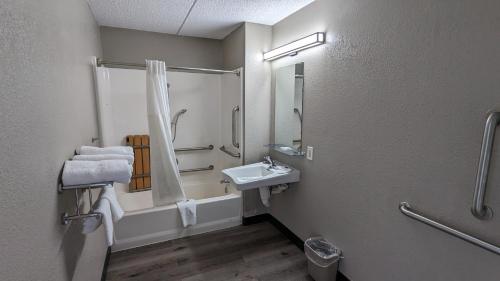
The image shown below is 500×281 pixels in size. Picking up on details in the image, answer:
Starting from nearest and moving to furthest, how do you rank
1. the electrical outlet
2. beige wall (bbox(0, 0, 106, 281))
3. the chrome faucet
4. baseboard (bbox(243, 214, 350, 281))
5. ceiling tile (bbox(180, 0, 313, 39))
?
beige wall (bbox(0, 0, 106, 281))
ceiling tile (bbox(180, 0, 313, 39))
the electrical outlet
baseboard (bbox(243, 214, 350, 281))
the chrome faucet

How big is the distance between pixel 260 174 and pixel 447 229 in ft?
5.54

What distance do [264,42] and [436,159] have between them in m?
2.01

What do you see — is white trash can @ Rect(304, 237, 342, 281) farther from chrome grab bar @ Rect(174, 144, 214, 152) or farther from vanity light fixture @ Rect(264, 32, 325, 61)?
chrome grab bar @ Rect(174, 144, 214, 152)

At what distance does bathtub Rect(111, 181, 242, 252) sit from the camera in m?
2.35

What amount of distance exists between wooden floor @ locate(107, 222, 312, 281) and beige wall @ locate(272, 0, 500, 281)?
43cm

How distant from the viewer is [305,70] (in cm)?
219

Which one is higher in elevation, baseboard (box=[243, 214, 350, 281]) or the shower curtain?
the shower curtain

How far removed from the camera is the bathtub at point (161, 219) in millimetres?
2346

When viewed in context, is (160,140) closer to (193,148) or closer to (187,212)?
(187,212)

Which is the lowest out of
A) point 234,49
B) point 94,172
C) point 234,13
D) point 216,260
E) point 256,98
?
point 216,260

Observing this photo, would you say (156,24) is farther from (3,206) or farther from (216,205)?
(3,206)

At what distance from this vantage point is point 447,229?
116 centimetres

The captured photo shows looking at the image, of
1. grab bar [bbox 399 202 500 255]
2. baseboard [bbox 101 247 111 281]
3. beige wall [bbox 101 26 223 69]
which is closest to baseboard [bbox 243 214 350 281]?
grab bar [bbox 399 202 500 255]

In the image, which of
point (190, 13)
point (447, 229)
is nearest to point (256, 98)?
→ point (190, 13)
